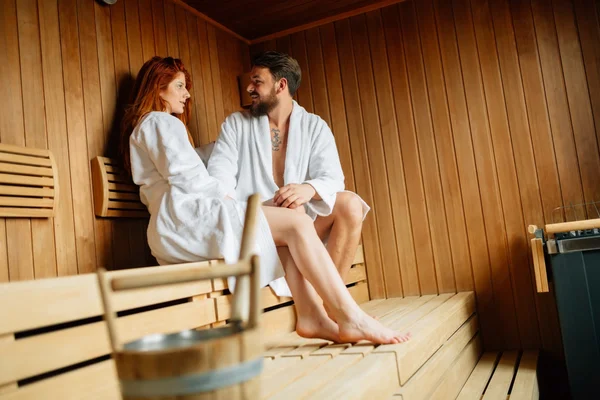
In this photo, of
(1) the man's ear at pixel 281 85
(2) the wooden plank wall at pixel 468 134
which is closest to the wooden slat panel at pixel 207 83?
(1) the man's ear at pixel 281 85

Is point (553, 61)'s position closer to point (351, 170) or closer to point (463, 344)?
point (351, 170)

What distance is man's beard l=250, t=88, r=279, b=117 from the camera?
103 inches

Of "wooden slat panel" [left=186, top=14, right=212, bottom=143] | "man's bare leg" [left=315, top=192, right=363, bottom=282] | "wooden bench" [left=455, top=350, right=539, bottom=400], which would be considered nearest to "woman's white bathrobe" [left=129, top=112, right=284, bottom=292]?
"man's bare leg" [left=315, top=192, right=363, bottom=282]

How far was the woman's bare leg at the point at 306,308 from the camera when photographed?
179 centimetres

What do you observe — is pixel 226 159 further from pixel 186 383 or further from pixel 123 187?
pixel 186 383

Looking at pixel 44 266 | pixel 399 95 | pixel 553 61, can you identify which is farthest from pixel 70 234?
pixel 553 61

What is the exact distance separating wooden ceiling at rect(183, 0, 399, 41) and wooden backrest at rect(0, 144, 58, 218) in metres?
1.51

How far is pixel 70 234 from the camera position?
6.82ft

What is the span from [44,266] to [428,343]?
4.66 ft

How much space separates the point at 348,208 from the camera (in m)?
2.28

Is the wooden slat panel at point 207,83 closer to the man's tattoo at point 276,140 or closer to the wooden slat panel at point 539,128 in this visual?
the man's tattoo at point 276,140

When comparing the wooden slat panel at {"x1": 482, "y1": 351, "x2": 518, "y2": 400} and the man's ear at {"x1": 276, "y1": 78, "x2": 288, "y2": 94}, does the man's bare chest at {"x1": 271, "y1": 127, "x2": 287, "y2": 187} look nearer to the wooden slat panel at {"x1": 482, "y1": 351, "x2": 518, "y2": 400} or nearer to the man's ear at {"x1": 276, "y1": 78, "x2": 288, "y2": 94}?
the man's ear at {"x1": 276, "y1": 78, "x2": 288, "y2": 94}

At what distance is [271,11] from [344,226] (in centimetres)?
164


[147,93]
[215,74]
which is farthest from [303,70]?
Answer: [147,93]
